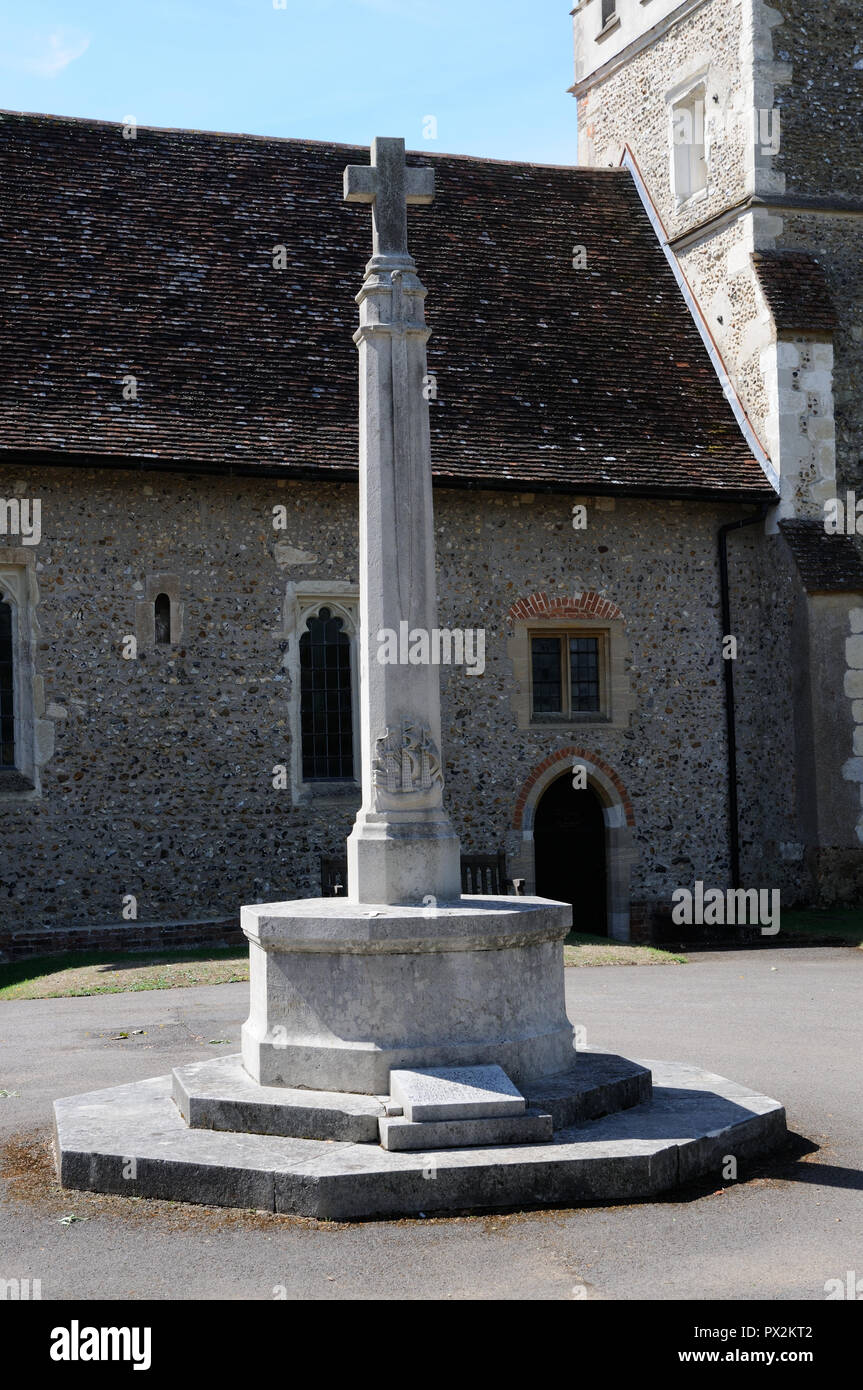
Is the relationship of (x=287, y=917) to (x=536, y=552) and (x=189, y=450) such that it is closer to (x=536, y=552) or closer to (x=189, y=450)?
(x=189, y=450)

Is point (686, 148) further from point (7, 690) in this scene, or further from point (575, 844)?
point (7, 690)

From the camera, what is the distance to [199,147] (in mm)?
18641

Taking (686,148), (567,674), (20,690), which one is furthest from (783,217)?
(20,690)

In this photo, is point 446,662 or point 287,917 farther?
point 446,662

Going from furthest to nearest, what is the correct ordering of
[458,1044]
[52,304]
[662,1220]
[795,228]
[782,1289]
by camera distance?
[795,228] → [52,304] → [458,1044] → [662,1220] → [782,1289]

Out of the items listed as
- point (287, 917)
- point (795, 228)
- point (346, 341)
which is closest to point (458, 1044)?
point (287, 917)

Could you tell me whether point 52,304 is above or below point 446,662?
above

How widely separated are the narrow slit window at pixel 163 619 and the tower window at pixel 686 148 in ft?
30.9

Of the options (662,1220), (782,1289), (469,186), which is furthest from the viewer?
(469,186)

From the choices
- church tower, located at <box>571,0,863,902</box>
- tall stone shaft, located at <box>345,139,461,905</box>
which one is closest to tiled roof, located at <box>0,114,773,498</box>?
church tower, located at <box>571,0,863,902</box>

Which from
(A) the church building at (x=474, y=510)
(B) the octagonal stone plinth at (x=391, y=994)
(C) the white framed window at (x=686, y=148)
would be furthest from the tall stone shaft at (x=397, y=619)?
(C) the white framed window at (x=686, y=148)

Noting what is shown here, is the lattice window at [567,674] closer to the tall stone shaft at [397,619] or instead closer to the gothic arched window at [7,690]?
the gothic arched window at [7,690]

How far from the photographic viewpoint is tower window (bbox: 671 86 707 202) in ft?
64.6

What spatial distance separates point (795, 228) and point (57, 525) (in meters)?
9.95
